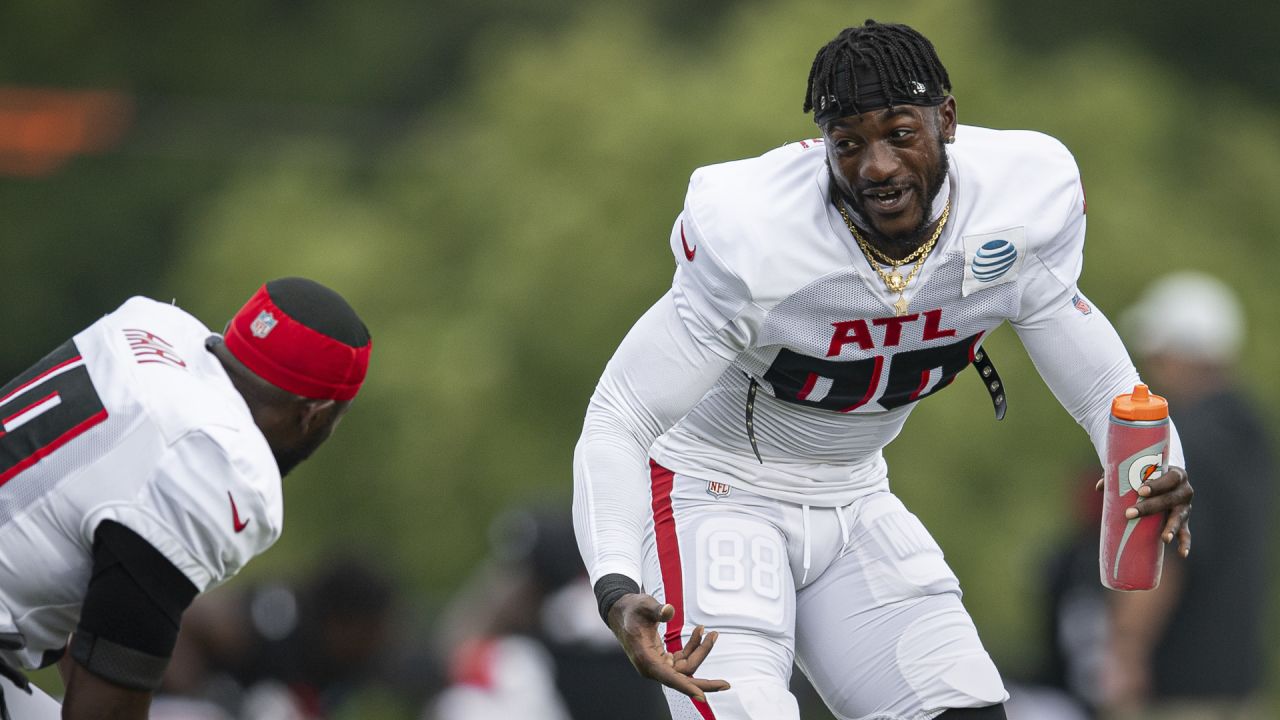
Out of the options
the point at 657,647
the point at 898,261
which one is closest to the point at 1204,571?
the point at 898,261

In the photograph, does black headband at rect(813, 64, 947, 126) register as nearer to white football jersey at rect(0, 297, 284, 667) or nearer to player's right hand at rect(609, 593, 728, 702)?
player's right hand at rect(609, 593, 728, 702)

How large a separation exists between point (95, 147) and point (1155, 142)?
711 inches

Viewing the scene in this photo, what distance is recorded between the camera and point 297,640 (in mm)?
8539

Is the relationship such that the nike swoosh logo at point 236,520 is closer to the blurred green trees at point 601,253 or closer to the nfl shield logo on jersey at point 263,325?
the nfl shield logo on jersey at point 263,325

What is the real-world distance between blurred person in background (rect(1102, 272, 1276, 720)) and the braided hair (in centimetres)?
399

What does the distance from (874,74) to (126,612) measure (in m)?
2.10

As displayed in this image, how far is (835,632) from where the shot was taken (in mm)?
4965

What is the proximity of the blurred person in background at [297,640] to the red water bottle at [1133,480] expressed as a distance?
4.44 m

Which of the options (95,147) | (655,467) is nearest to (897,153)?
(655,467)

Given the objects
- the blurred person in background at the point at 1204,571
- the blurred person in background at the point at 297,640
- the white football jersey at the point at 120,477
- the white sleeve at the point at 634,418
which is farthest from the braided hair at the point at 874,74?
the blurred person in background at the point at 297,640

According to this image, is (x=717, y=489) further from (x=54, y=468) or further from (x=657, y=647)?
(x=54, y=468)

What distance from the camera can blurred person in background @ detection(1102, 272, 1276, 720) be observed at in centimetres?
825

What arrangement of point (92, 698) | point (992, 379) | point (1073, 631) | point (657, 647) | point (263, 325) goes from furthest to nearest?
point (1073, 631), point (992, 379), point (263, 325), point (92, 698), point (657, 647)

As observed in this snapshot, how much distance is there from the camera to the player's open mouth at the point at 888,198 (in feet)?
15.1
